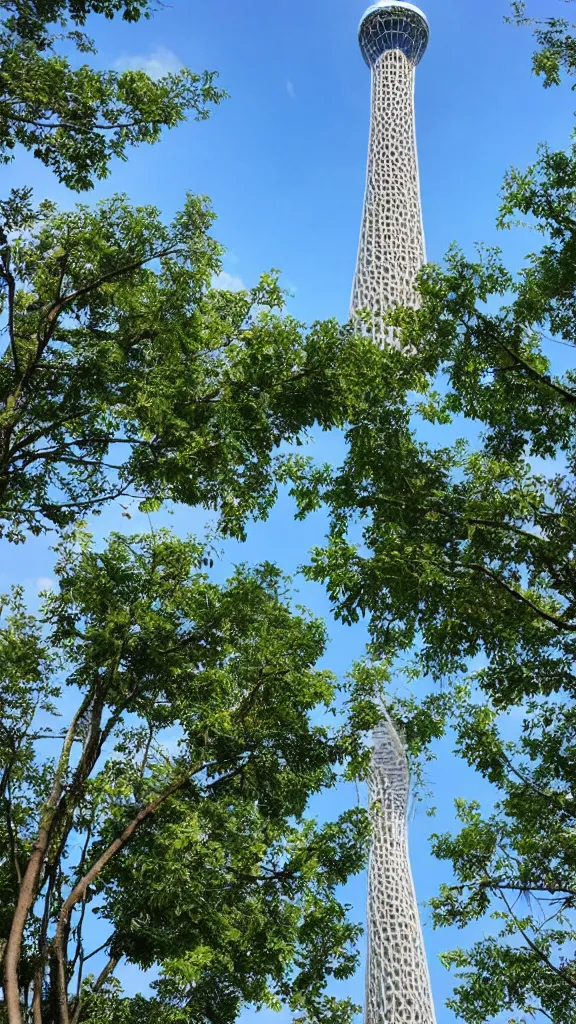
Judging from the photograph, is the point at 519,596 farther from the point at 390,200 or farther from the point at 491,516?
the point at 390,200

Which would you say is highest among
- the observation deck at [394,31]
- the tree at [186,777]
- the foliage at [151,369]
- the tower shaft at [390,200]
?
the observation deck at [394,31]

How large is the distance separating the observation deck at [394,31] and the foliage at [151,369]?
60.5ft

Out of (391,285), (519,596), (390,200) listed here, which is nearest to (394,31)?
(390,200)

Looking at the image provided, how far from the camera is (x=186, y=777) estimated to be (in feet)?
24.0

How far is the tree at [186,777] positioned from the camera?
7.13 m

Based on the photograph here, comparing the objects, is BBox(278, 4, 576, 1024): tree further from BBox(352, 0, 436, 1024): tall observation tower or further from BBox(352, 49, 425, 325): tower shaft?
BBox(352, 49, 425, 325): tower shaft

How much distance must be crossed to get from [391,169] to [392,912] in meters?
15.4

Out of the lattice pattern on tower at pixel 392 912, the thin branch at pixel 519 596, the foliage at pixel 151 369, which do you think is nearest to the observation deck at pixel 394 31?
the lattice pattern on tower at pixel 392 912

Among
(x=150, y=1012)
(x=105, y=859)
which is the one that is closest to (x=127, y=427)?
(x=105, y=859)

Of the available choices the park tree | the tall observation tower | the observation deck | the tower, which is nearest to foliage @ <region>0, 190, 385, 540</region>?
the park tree

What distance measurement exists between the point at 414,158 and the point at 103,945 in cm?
1927

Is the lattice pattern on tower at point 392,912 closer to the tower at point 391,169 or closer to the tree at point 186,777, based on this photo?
the tree at point 186,777

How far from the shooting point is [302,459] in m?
7.58

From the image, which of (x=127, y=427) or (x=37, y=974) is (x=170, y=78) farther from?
(x=37, y=974)
